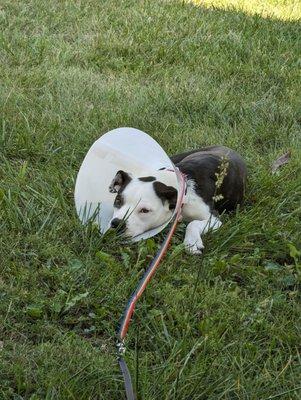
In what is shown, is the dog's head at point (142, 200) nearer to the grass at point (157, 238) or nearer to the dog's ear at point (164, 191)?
the dog's ear at point (164, 191)

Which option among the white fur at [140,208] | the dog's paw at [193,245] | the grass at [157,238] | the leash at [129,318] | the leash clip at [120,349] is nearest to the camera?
the leash at [129,318]

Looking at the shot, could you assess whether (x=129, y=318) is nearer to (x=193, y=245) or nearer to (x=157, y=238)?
(x=193, y=245)

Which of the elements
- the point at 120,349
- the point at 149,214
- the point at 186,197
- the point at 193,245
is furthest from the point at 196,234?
the point at 120,349

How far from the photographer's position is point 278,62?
6.82 meters

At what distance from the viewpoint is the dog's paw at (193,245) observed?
4.08 m

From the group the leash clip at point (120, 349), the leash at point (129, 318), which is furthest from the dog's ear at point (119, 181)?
the leash clip at point (120, 349)

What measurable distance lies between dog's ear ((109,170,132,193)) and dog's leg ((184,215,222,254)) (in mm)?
425

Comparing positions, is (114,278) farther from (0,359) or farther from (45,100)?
(45,100)

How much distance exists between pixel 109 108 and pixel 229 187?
4.53 feet

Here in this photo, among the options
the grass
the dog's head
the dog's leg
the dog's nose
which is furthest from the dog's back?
the dog's nose

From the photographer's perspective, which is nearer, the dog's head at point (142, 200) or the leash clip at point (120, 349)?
the leash clip at point (120, 349)

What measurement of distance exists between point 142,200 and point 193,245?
0.40 meters

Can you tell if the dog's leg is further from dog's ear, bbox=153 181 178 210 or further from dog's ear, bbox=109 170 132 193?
dog's ear, bbox=109 170 132 193

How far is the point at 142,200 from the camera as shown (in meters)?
4.29
